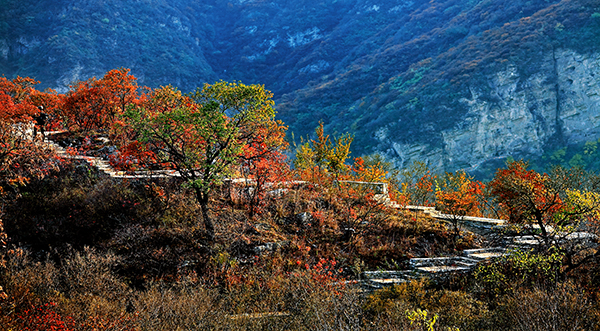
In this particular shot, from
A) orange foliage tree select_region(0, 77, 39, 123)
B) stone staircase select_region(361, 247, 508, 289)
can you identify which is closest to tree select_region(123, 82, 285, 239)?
stone staircase select_region(361, 247, 508, 289)

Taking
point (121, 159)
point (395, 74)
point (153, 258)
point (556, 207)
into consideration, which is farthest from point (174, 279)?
point (395, 74)

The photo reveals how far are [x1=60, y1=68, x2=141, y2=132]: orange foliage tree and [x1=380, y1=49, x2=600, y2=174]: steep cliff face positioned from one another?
62.2m

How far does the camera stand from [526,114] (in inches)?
2724

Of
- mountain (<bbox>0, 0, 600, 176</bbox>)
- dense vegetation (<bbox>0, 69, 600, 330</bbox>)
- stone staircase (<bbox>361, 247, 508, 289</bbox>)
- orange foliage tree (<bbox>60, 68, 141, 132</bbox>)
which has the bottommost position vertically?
stone staircase (<bbox>361, 247, 508, 289</bbox>)

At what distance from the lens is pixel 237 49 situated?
135500 millimetres

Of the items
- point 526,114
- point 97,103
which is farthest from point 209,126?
point 526,114

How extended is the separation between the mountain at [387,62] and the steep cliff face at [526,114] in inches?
8.5

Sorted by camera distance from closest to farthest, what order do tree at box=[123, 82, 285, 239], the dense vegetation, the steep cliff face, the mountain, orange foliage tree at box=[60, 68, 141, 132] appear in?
1. the dense vegetation
2. tree at box=[123, 82, 285, 239]
3. orange foliage tree at box=[60, 68, 141, 132]
4. the steep cliff face
5. the mountain

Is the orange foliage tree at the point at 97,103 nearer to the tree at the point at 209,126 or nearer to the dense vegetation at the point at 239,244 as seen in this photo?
the dense vegetation at the point at 239,244

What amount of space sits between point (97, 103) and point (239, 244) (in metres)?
14.5

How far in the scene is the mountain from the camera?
2724 inches

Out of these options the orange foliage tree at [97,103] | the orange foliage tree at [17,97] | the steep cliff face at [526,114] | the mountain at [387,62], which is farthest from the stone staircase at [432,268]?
the mountain at [387,62]

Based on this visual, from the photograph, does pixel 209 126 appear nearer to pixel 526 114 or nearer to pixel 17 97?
pixel 17 97

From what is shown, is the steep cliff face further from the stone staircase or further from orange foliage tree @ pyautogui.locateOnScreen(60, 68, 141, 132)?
the stone staircase
